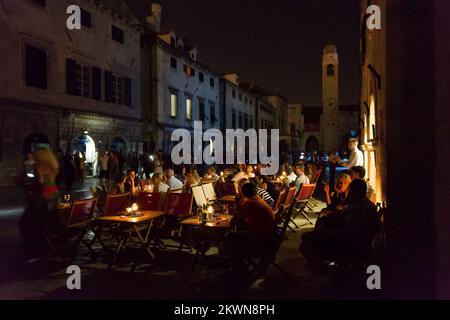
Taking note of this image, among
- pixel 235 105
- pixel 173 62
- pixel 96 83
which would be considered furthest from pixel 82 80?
pixel 235 105

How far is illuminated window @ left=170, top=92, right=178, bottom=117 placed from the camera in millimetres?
23828

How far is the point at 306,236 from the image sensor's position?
4.61 meters

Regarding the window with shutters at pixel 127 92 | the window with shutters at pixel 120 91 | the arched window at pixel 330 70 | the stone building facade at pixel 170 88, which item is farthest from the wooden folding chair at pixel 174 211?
the arched window at pixel 330 70

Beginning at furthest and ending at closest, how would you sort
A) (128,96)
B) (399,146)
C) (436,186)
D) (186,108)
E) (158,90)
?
(186,108) → (158,90) → (128,96) → (399,146) → (436,186)

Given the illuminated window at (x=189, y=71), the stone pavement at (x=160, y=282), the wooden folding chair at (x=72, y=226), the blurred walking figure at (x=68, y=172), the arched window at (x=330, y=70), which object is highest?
the arched window at (x=330, y=70)

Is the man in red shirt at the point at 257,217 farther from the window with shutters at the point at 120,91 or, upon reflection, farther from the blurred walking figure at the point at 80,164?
the window with shutters at the point at 120,91

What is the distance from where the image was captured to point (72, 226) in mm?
5566

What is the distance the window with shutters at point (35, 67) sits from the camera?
13.4 metres

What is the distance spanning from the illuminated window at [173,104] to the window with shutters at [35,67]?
1032 cm

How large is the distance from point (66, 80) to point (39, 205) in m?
11.0

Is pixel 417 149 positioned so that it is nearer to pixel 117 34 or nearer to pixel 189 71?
Answer: pixel 117 34

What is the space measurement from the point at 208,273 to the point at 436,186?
316 cm

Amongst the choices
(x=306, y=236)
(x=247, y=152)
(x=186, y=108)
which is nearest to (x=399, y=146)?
(x=306, y=236)

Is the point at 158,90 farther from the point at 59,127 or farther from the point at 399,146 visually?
the point at 399,146
